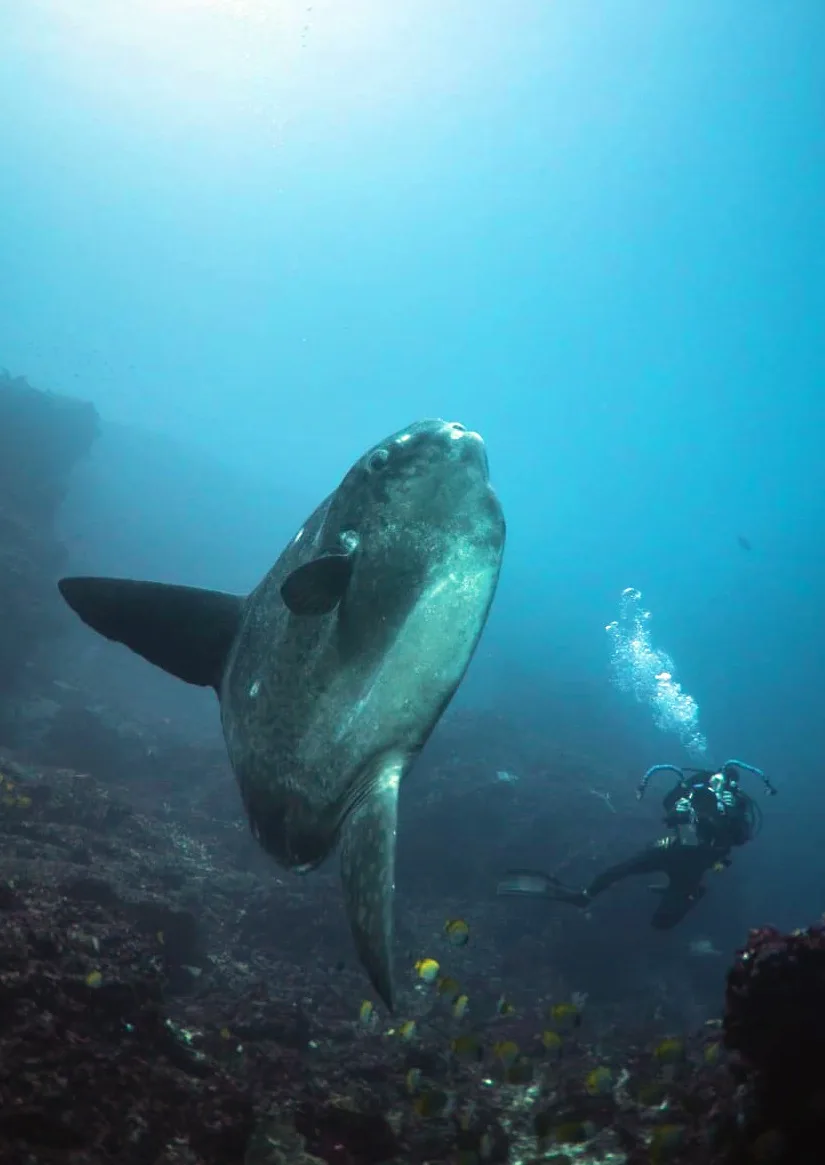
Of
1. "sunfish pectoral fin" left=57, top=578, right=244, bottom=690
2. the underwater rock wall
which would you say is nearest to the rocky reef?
the underwater rock wall

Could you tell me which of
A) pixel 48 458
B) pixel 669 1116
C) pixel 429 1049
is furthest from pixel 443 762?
pixel 48 458

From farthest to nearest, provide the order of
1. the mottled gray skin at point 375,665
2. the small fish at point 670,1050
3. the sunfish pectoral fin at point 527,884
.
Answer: the sunfish pectoral fin at point 527,884 → the small fish at point 670,1050 → the mottled gray skin at point 375,665

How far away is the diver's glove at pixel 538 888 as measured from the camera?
1158cm

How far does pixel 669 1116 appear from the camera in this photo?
17.1 ft

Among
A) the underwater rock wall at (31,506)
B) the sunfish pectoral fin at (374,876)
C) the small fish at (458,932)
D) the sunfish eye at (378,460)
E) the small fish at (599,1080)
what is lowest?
the underwater rock wall at (31,506)

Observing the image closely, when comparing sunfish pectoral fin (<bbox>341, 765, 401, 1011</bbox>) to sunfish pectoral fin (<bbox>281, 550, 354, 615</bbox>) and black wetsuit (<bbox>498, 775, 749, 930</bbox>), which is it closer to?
sunfish pectoral fin (<bbox>281, 550, 354, 615</bbox>)

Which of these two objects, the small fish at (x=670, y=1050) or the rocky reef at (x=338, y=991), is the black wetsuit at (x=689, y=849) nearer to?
the rocky reef at (x=338, y=991)

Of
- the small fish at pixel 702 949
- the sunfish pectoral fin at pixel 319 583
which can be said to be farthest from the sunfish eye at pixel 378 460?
the small fish at pixel 702 949

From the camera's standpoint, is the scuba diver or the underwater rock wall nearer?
the scuba diver

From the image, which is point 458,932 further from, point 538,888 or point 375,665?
point 375,665

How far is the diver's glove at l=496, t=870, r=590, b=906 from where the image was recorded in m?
11.6

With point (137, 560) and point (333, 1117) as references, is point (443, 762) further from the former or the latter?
point (137, 560)

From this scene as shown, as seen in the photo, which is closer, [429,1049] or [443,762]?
[429,1049]

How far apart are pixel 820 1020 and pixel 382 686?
13.6 feet
